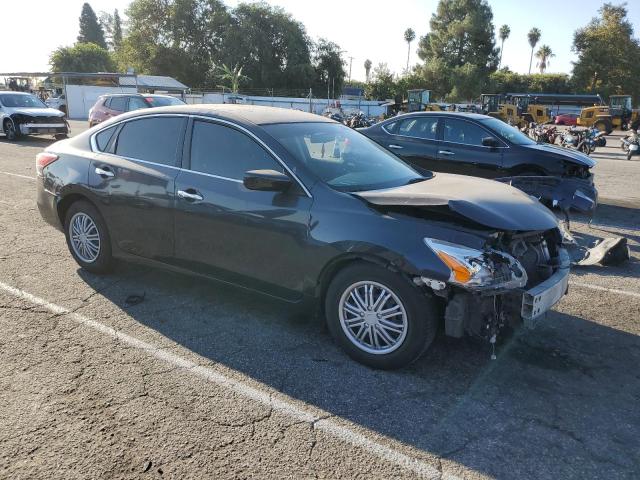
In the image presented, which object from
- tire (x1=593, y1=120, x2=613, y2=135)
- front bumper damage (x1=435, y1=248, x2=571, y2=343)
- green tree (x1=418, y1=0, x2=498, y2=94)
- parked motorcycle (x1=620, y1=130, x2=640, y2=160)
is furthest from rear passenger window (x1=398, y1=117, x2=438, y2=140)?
green tree (x1=418, y1=0, x2=498, y2=94)

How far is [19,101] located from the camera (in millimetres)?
18578

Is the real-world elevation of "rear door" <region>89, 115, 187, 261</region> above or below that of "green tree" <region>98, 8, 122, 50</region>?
below

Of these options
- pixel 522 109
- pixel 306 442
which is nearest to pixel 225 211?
pixel 306 442

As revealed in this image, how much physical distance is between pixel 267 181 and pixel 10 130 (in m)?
17.9

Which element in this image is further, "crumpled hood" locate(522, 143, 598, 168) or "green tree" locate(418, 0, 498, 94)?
"green tree" locate(418, 0, 498, 94)

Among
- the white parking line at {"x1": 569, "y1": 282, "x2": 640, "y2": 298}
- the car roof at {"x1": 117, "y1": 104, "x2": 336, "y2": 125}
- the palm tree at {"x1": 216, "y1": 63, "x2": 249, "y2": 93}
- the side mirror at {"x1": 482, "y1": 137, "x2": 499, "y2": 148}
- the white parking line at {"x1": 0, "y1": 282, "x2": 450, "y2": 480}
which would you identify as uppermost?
the palm tree at {"x1": 216, "y1": 63, "x2": 249, "y2": 93}

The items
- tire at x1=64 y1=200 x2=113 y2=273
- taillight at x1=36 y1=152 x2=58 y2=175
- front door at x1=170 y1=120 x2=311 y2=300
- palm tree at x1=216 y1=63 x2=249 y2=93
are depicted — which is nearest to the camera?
front door at x1=170 y1=120 x2=311 y2=300

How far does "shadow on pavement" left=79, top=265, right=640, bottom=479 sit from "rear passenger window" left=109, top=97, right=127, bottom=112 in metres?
13.9

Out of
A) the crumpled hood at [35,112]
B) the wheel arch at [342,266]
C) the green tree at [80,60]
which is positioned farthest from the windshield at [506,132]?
the green tree at [80,60]

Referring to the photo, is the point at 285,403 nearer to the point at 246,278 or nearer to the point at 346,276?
the point at 346,276

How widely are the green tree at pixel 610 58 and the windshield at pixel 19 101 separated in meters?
59.8

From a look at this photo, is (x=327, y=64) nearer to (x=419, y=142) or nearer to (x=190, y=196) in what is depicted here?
(x=419, y=142)

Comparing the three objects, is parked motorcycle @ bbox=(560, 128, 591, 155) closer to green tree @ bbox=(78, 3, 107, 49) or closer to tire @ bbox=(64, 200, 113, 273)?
tire @ bbox=(64, 200, 113, 273)

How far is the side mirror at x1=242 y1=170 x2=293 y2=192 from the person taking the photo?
3.62 meters
